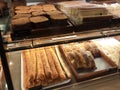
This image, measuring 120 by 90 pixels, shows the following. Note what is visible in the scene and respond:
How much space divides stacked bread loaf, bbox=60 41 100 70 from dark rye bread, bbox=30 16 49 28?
0.48 metres

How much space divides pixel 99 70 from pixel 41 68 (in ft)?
1.41

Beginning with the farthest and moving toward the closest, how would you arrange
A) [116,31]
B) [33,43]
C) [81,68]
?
[81,68]
[116,31]
[33,43]

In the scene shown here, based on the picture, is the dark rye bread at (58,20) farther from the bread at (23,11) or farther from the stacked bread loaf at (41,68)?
the stacked bread loaf at (41,68)

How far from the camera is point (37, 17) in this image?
0.88m

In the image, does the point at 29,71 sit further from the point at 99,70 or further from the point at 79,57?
the point at 99,70

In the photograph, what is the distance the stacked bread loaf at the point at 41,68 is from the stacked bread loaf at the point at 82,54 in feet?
0.36

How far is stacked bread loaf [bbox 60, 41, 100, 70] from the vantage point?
47.3 inches

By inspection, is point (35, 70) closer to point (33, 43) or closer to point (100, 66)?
point (33, 43)

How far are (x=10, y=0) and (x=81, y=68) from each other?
0.70m

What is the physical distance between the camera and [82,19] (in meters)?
0.89

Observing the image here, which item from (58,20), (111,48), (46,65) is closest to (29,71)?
(46,65)

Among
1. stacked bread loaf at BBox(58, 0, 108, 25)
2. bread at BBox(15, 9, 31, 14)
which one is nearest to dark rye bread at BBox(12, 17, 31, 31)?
bread at BBox(15, 9, 31, 14)

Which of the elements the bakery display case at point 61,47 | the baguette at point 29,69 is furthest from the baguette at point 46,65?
the baguette at point 29,69

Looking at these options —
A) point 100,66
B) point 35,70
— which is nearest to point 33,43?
point 35,70
